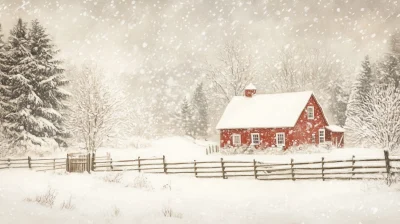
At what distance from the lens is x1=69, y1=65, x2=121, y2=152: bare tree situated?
27.2 meters

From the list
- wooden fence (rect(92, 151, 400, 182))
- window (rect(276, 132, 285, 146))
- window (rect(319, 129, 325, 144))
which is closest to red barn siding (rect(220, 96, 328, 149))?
window (rect(276, 132, 285, 146))

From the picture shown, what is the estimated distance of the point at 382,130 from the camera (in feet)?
81.3

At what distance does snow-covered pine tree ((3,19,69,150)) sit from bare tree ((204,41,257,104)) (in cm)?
1812

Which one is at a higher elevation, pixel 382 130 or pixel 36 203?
pixel 382 130

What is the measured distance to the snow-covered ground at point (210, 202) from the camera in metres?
8.77

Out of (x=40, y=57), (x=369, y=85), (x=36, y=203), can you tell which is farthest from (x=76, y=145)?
(x=369, y=85)

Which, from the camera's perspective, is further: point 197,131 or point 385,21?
point 197,131

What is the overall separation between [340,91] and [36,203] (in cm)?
4439

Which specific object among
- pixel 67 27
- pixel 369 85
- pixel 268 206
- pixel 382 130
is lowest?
pixel 268 206

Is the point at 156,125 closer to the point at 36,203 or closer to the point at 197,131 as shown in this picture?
the point at 197,131

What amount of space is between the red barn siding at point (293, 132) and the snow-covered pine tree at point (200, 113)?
94.2ft

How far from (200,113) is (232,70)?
21.3 m

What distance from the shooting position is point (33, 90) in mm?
27281

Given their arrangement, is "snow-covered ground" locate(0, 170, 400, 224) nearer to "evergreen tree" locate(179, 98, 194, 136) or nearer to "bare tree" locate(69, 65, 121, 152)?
"bare tree" locate(69, 65, 121, 152)
